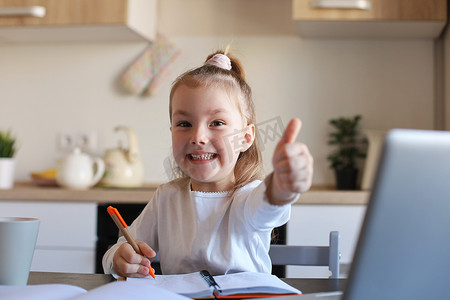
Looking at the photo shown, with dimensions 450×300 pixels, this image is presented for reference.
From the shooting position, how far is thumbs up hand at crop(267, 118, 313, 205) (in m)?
0.66

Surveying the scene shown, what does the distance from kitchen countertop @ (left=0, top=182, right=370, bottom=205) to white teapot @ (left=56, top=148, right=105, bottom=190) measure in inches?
5.0

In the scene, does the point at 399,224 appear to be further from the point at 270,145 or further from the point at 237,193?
the point at 270,145

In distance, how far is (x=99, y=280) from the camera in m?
0.83

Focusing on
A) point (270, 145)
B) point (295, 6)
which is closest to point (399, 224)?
point (295, 6)

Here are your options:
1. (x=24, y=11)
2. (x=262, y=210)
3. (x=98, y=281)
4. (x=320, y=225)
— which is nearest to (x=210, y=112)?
(x=262, y=210)

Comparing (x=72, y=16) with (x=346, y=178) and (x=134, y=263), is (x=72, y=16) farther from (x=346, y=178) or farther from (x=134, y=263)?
(x=134, y=263)

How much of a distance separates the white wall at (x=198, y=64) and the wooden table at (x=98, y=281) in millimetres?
1462

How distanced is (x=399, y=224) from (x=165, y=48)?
2.19 meters

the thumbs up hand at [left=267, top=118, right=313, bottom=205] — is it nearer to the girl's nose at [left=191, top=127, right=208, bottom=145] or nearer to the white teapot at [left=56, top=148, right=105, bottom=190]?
the girl's nose at [left=191, top=127, right=208, bottom=145]

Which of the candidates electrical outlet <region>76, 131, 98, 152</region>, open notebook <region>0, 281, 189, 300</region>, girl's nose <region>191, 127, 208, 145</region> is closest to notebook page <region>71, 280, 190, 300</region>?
open notebook <region>0, 281, 189, 300</region>

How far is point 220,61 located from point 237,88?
0.07 m

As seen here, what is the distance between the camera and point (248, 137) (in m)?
1.13

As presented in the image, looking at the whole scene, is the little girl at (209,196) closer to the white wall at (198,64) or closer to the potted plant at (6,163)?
the white wall at (198,64)

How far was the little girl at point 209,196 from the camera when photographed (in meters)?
0.96
